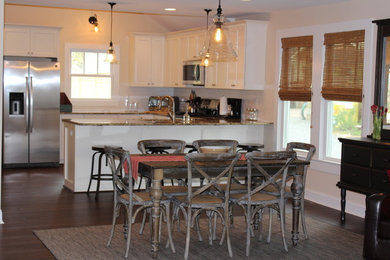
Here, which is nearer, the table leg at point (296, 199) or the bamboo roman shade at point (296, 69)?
the table leg at point (296, 199)

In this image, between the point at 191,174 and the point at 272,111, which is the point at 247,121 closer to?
the point at 272,111

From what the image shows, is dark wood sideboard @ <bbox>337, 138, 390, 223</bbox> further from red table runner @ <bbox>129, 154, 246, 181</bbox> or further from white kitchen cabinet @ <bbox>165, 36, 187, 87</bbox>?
white kitchen cabinet @ <bbox>165, 36, 187, 87</bbox>

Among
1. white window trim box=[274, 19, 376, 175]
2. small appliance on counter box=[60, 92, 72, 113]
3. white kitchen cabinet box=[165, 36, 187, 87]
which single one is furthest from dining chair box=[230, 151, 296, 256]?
small appliance on counter box=[60, 92, 72, 113]

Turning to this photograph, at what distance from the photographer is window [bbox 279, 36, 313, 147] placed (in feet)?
25.4

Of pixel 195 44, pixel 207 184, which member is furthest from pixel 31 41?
pixel 207 184

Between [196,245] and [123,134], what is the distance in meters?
3.00

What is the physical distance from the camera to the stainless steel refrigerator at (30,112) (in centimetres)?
970

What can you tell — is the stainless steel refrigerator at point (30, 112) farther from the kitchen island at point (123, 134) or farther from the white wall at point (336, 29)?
the white wall at point (336, 29)

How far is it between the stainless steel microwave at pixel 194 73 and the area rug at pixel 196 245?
4.13 meters

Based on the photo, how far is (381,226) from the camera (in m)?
4.64

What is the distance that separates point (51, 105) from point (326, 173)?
4738mm

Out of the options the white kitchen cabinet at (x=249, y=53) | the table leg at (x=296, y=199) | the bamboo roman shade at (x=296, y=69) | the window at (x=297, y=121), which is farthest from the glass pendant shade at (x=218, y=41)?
the white kitchen cabinet at (x=249, y=53)

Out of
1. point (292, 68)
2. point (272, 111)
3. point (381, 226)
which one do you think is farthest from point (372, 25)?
point (381, 226)

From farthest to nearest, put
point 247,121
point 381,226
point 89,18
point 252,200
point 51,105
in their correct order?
point 89,18 → point 51,105 → point 247,121 → point 252,200 → point 381,226
